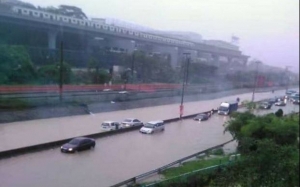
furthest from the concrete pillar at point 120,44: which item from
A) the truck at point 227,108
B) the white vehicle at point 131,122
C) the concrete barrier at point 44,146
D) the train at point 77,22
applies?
the truck at point 227,108

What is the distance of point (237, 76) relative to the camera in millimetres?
7453

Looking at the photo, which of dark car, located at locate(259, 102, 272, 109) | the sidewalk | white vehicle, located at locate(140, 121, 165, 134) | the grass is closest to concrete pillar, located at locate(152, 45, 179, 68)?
the sidewalk

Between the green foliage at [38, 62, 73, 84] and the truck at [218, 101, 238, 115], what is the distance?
7.34 ft

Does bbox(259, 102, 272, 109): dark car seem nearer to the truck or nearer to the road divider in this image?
the truck

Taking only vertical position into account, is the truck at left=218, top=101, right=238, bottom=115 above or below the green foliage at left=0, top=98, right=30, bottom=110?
below

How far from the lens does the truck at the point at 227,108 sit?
497 cm

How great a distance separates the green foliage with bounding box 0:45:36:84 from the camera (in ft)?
8.34

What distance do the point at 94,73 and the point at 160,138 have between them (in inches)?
36.3

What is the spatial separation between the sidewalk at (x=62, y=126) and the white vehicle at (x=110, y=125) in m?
0.04

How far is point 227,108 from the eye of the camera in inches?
201

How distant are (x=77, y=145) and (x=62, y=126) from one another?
1.35 ft

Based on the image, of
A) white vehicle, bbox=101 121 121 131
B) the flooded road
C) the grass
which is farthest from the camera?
white vehicle, bbox=101 121 121 131

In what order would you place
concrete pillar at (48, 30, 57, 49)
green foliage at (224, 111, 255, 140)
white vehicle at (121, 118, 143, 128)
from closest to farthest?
concrete pillar at (48, 30, 57, 49)
white vehicle at (121, 118, 143, 128)
green foliage at (224, 111, 255, 140)

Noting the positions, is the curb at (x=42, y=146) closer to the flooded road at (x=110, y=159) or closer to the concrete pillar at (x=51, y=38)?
the flooded road at (x=110, y=159)
